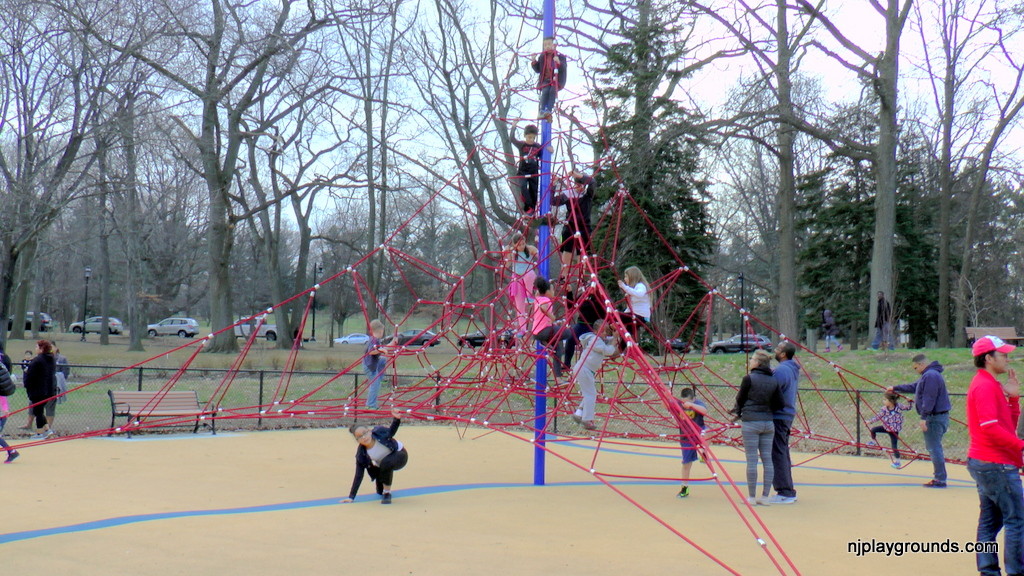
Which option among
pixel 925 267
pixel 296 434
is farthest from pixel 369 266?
pixel 925 267

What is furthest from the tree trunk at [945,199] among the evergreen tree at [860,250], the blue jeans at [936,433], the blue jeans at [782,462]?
the blue jeans at [782,462]

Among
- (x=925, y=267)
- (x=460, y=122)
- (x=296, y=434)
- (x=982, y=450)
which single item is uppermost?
(x=460, y=122)

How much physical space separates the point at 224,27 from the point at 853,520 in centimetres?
2009

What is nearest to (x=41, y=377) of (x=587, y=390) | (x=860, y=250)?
(x=587, y=390)

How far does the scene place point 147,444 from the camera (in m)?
11.5

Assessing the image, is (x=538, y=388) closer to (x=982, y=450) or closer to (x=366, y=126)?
(x=982, y=450)

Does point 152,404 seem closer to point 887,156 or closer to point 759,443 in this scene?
point 759,443

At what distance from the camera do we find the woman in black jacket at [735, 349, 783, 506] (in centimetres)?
766

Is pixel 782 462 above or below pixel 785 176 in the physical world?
below

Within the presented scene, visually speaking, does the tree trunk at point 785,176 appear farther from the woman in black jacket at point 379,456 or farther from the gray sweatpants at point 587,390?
the woman in black jacket at point 379,456
